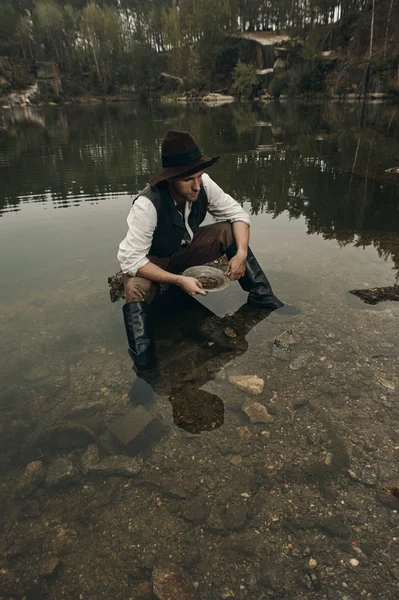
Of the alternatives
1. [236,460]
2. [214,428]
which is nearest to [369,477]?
[236,460]

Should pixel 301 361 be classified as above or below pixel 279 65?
below

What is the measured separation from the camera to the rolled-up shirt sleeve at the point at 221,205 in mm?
5336

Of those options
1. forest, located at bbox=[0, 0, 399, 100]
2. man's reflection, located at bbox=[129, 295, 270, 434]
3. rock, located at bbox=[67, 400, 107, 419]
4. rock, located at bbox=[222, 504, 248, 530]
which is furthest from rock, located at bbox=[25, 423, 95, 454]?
forest, located at bbox=[0, 0, 399, 100]

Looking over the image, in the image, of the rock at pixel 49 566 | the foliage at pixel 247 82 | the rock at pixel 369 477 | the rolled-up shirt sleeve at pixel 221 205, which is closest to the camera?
the rock at pixel 49 566

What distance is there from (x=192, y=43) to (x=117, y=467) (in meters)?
126

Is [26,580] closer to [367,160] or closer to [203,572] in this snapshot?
[203,572]

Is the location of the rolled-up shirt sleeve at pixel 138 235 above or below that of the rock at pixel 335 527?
above

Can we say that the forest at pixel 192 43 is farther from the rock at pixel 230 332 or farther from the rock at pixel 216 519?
the rock at pixel 216 519

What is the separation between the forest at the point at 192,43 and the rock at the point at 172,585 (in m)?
59.5

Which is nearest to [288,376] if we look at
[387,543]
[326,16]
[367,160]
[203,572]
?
[387,543]

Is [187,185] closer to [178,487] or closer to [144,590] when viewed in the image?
[178,487]

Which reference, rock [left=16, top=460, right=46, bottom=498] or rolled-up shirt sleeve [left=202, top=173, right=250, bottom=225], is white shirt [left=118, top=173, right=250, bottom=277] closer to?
rolled-up shirt sleeve [left=202, top=173, right=250, bottom=225]

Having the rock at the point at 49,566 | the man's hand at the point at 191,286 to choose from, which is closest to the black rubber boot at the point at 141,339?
the man's hand at the point at 191,286

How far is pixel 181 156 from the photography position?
14.0 ft
